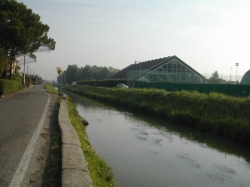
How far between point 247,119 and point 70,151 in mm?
9926

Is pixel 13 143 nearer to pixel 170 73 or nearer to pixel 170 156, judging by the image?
pixel 170 156

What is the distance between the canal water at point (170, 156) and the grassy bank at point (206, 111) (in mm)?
602

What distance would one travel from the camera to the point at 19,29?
32.0 meters

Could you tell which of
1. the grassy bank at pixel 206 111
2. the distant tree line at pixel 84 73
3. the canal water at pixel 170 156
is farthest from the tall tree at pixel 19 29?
the distant tree line at pixel 84 73

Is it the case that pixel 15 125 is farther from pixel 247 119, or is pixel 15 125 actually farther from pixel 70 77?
pixel 70 77

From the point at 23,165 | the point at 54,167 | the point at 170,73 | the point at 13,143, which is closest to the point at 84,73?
the point at 170,73

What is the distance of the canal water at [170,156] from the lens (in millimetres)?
8023

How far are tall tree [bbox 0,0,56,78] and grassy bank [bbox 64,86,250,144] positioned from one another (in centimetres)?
1566

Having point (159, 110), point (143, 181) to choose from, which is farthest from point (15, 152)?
point (159, 110)

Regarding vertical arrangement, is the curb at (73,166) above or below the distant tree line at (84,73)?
below

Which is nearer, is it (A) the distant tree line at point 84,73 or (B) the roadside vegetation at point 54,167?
(B) the roadside vegetation at point 54,167

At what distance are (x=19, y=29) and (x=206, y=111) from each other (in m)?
22.6

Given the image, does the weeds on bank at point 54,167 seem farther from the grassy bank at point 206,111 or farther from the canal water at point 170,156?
the grassy bank at point 206,111

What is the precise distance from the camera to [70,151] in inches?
281
